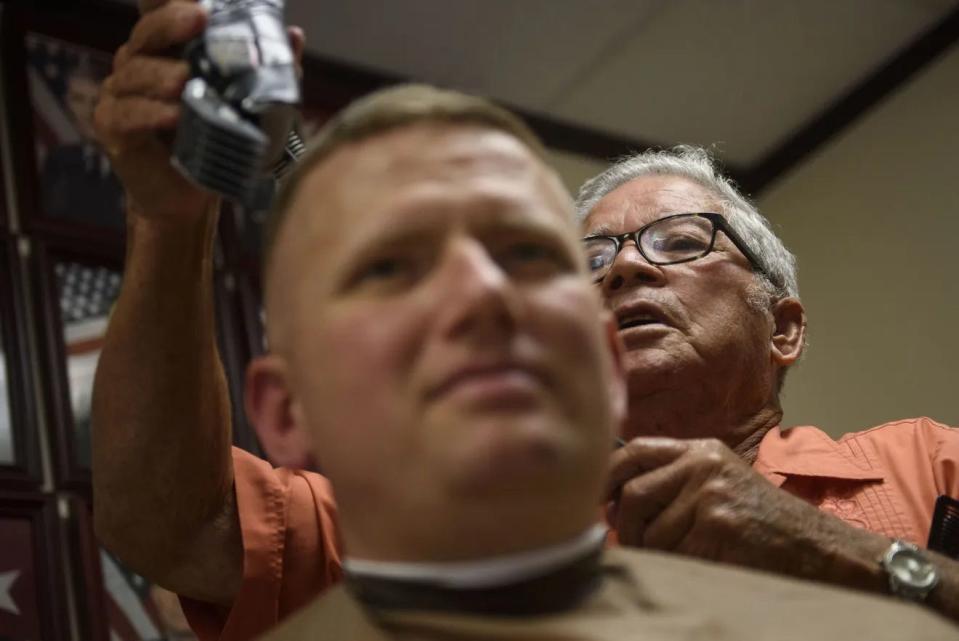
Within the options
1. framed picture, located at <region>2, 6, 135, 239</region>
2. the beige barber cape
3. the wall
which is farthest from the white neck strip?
the wall

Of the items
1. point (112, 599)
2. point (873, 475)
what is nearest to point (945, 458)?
point (873, 475)

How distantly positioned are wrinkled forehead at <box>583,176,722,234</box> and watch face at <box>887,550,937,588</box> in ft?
2.17

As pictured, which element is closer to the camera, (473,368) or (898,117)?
(473,368)

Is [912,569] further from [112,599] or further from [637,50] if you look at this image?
[637,50]

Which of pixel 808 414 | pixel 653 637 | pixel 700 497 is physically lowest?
pixel 808 414

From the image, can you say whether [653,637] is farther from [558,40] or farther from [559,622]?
[558,40]

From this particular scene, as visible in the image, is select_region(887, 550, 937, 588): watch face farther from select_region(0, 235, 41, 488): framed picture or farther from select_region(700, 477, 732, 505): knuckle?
select_region(0, 235, 41, 488): framed picture

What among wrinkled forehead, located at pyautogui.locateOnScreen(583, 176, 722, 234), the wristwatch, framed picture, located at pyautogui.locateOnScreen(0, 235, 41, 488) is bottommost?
framed picture, located at pyautogui.locateOnScreen(0, 235, 41, 488)

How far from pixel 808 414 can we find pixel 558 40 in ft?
4.36

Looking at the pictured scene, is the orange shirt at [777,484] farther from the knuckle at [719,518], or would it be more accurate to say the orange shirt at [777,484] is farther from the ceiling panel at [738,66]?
the ceiling panel at [738,66]

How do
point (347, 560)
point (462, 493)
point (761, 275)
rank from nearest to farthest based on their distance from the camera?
point (462, 493), point (347, 560), point (761, 275)

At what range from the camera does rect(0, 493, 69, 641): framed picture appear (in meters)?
1.81

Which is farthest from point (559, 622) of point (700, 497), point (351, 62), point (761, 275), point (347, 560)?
point (351, 62)

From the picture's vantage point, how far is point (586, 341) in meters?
0.73
